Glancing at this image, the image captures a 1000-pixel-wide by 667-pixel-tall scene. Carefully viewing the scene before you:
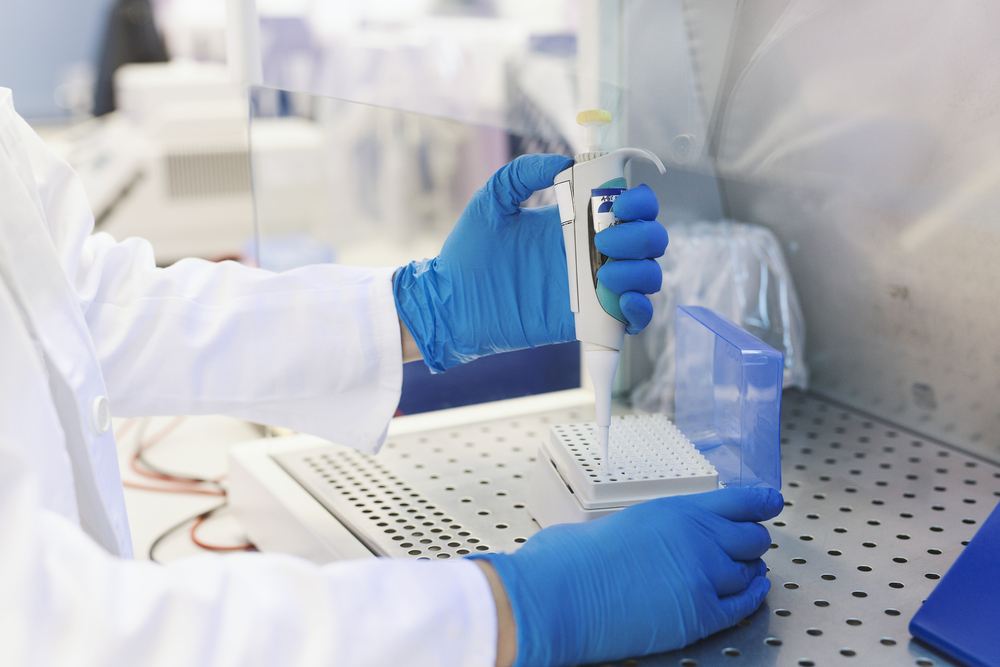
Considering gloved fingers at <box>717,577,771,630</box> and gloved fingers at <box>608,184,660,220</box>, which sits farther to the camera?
gloved fingers at <box>608,184,660,220</box>

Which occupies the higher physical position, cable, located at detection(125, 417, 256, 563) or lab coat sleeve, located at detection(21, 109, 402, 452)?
lab coat sleeve, located at detection(21, 109, 402, 452)

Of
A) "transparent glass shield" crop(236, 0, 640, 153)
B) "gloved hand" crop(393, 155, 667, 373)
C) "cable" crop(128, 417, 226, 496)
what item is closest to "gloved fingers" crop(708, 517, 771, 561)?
"gloved hand" crop(393, 155, 667, 373)

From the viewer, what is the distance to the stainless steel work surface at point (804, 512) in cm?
64

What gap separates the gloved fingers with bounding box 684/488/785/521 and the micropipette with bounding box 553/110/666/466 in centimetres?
13

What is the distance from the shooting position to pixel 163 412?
3.12ft

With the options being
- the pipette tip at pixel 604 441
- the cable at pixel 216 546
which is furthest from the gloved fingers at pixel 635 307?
the cable at pixel 216 546

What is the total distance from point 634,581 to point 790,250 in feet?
2.60

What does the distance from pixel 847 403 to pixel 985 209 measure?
43 centimetres

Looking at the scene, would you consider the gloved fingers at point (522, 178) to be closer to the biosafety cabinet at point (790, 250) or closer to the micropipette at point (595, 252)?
the micropipette at point (595, 252)

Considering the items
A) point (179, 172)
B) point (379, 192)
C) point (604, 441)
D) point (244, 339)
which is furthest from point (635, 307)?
point (179, 172)

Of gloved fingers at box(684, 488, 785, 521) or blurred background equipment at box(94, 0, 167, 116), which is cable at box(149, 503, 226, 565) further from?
blurred background equipment at box(94, 0, 167, 116)

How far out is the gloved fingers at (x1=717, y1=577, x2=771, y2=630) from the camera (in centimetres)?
64

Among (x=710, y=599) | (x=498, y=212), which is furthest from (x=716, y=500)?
(x=498, y=212)

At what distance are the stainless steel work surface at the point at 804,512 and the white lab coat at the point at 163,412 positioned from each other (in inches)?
4.3
